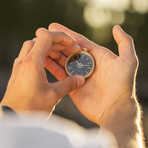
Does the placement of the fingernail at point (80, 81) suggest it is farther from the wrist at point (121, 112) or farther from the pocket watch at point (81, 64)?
the wrist at point (121, 112)

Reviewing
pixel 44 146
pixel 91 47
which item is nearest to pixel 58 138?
pixel 44 146

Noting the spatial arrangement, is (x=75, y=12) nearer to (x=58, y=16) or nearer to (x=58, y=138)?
(x=58, y=16)

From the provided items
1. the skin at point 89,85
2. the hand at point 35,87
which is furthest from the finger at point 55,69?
the hand at point 35,87

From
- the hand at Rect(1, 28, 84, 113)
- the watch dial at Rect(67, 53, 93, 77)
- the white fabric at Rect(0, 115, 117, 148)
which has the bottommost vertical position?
the watch dial at Rect(67, 53, 93, 77)

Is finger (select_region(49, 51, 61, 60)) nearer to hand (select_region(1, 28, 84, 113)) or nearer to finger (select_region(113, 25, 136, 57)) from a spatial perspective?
hand (select_region(1, 28, 84, 113))

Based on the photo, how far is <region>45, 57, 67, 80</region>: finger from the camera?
4294mm

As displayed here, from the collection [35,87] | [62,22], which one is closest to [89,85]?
[35,87]

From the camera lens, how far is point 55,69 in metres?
4.34

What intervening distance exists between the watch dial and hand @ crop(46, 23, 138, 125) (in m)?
0.13

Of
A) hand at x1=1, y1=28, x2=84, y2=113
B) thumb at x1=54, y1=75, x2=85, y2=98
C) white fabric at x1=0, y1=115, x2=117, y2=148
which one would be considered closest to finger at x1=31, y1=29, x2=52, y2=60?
hand at x1=1, y1=28, x2=84, y2=113

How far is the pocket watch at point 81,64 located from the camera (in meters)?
4.20

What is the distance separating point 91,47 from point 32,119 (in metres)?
3.13

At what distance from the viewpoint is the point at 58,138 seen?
130 cm

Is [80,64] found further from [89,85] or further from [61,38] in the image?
[61,38]
